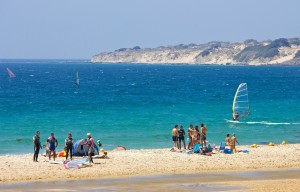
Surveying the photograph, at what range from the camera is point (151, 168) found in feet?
75.8

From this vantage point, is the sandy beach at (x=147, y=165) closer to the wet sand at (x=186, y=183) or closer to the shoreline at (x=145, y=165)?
the shoreline at (x=145, y=165)

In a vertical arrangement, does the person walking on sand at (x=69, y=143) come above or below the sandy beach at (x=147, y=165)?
above

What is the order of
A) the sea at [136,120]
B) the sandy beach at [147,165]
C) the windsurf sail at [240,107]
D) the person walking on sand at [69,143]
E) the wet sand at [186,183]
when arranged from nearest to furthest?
1. the wet sand at [186,183]
2. the sandy beach at [147,165]
3. the person walking on sand at [69,143]
4. the sea at [136,120]
5. the windsurf sail at [240,107]

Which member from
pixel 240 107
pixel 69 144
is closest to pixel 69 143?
pixel 69 144

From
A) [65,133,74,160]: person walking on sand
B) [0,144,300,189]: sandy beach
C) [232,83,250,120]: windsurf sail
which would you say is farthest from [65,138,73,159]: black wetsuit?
[232,83,250,120]: windsurf sail

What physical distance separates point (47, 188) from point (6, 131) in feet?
60.6

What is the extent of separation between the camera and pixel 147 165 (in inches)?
931

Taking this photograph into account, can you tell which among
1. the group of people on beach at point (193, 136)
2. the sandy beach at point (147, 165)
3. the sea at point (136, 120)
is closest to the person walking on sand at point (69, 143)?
the sandy beach at point (147, 165)

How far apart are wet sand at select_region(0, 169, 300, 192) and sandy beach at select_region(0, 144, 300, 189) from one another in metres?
0.47

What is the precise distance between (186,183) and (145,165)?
3635mm

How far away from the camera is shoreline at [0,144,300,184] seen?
21.6 metres

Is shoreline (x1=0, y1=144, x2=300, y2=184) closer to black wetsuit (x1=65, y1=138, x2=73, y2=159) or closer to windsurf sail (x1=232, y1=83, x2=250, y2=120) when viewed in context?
black wetsuit (x1=65, y1=138, x2=73, y2=159)

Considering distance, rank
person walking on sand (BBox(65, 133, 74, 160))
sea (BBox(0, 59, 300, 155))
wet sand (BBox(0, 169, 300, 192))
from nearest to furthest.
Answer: wet sand (BBox(0, 169, 300, 192)) < person walking on sand (BBox(65, 133, 74, 160)) < sea (BBox(0, 59, 300, 155))

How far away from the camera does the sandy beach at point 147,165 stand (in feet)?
70.6
